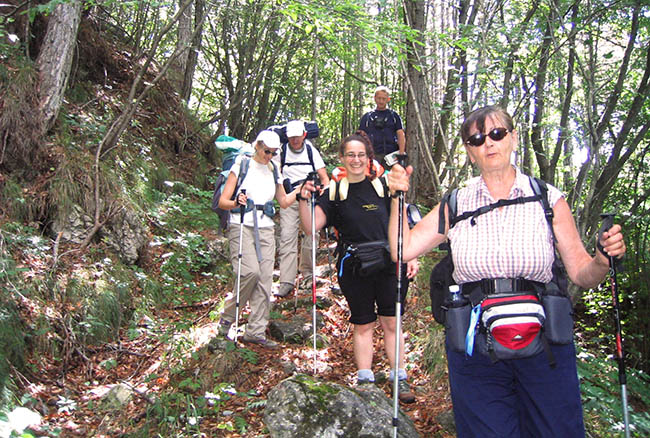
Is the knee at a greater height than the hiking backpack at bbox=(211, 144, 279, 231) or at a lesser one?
lesser

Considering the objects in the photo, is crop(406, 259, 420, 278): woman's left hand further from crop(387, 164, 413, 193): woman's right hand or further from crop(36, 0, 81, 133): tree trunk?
crop(36, 0, 81, 133): tree trunk

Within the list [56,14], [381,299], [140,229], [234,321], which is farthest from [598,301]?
[56,14]

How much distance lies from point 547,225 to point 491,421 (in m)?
0.99

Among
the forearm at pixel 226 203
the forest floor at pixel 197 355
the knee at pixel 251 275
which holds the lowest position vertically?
the forest floor at pixel 197 355

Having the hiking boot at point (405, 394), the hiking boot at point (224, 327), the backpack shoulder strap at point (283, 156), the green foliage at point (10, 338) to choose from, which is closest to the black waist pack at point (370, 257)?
the hiking boot at point (405, 394)

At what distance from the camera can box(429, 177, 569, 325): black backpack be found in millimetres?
2512

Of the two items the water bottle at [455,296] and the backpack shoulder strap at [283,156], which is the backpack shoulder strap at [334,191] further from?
the backpack shoulder strap at [283,156]

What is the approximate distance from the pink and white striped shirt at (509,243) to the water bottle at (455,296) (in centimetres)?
6

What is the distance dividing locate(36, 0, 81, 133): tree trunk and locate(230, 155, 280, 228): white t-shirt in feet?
12.4

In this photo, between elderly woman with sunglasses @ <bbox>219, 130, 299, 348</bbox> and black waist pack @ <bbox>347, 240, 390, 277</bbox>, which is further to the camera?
elderly woman with sunglasses @ <bbox>219, 130, 299, 348</bbox>

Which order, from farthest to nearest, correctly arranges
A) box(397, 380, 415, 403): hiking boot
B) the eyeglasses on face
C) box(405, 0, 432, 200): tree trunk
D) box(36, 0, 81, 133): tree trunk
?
box(405, 0, 432, 200): tree trunk, box(36, 0, 81, 133): tree trunk, box(397, 380, 415, 403): hiking boot, the eyeglasses on face

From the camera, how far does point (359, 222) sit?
4426 mm

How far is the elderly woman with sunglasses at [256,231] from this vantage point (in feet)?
19.1

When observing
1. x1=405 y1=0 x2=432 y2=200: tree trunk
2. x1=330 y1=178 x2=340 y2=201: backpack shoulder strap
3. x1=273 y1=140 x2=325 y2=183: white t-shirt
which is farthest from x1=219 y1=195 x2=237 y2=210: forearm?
x1=405 y1=0 x2=432 y2=200: tree trunk
